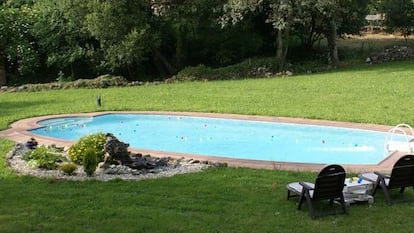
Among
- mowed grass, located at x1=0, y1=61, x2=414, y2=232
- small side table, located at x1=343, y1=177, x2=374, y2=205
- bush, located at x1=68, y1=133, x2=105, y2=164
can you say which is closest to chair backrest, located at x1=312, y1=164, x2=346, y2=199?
mowed grass, located at x1=0, y1=61, x2=414, y2=232

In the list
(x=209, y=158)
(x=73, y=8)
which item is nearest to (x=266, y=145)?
(x=209, y=158)

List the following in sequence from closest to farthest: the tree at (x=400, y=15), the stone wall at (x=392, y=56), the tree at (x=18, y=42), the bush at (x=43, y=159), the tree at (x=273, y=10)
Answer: the bush at (x=43, y=159) < the tree at (x=273, y=10) < the tree at (x=18, y=42) < the stone wall at (x=392, y=56) < the tree at (x=400, y=15)

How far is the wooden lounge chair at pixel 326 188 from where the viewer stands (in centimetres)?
675

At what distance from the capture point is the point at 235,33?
97.1ft

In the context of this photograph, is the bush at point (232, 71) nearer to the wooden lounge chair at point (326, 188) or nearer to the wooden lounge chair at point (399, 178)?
the wooden lounge chair at point (399, 178)

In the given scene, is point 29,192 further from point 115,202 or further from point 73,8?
point 73,8

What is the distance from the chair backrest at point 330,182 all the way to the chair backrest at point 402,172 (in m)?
0.95

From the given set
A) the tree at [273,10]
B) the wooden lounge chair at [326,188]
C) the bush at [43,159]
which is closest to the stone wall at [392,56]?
the tree at [273,10]

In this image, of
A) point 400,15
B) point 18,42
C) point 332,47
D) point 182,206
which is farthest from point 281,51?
point 182,206

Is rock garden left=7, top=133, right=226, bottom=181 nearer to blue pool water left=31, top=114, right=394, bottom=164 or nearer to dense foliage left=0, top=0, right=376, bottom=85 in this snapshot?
blue pool water left=31, top=114, right=394, bottom=164

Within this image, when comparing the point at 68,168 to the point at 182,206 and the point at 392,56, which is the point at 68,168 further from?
the point at 392,56

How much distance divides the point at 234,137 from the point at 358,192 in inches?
289

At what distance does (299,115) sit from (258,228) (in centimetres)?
895

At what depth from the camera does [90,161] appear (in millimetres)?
8820
